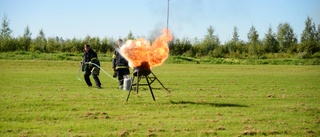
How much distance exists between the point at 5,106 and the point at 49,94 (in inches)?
157

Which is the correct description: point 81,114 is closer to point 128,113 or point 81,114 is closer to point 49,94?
point 128,113

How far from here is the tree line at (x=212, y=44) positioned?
69.7 metres

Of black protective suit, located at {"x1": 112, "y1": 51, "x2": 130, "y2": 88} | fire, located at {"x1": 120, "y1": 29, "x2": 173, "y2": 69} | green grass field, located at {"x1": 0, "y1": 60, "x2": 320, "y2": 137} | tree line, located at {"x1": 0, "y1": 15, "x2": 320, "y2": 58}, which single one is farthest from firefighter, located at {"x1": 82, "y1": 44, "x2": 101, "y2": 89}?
tree line, located at {"x1": 0, "y1": 15, "x2": 320, "y2": 58}

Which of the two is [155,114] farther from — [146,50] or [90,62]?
[90,62]

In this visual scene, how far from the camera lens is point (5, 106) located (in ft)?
45.8

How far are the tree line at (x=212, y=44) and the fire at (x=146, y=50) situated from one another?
50.9 meters

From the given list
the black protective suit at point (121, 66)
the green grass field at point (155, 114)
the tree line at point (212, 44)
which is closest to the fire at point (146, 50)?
the green grass field at point (155, 114)

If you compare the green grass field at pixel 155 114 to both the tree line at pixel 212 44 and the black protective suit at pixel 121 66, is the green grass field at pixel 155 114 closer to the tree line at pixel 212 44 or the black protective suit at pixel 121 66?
the black protective suit at pixel 121 66

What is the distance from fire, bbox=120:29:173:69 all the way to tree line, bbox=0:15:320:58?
167 ft

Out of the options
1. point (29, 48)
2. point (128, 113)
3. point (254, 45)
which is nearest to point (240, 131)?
point (128, 113)

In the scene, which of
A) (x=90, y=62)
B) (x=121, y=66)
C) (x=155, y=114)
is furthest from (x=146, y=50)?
(x=90, y=62)

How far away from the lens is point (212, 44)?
84.6 metres

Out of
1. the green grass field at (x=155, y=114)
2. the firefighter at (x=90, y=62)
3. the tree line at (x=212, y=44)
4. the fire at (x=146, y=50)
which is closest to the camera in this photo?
the green grass field at (x=155, y=114)

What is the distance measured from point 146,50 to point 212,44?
70.0 meters
